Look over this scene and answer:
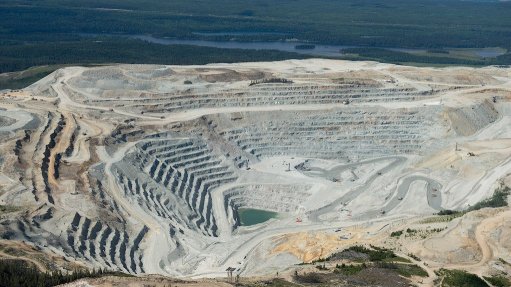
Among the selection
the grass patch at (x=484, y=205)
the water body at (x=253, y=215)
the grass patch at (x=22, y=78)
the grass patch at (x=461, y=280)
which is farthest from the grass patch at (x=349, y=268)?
the grass patch at (x=22, y=78)

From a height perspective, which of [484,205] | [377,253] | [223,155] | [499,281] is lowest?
[223,155]

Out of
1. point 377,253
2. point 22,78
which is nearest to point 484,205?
point 377,253

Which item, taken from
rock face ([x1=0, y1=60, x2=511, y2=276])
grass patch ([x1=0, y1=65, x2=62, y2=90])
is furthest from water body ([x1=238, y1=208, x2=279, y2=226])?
grass patch ([x1=0, y1=65, x2=62, y2=90])

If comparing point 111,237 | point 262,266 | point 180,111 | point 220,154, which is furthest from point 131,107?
point 262,266

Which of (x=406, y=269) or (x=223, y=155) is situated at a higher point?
(x=406, y=269)

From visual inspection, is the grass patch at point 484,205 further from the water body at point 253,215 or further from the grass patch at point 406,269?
the water body at point 253,215

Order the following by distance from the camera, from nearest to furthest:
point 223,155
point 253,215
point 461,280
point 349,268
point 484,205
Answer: point 461,280 < point 349,268 < point 484,205 < point 253,215 < point 223,155

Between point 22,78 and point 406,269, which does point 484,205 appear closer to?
point 406,269
